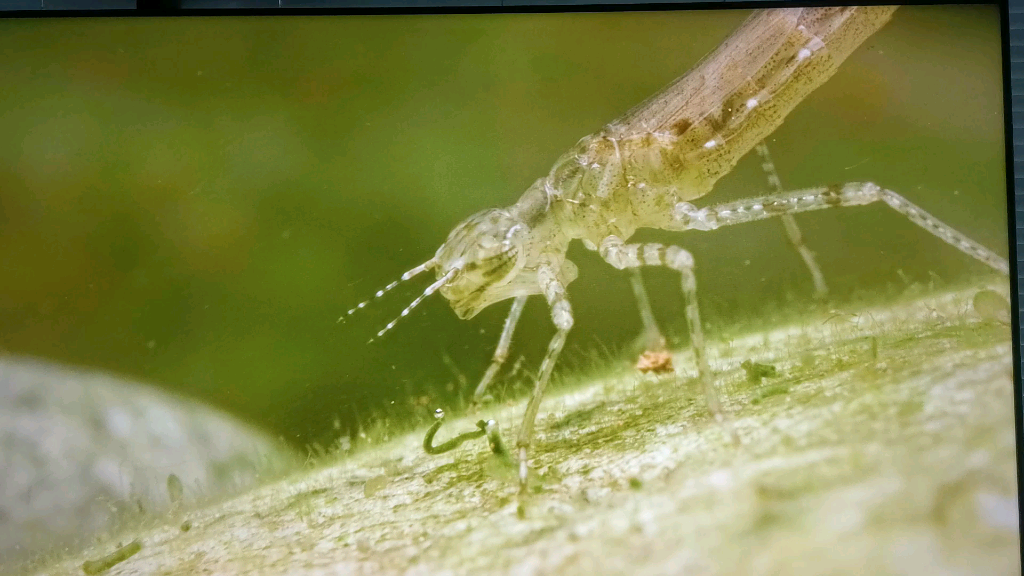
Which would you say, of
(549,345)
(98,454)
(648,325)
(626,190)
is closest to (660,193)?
(626,190)

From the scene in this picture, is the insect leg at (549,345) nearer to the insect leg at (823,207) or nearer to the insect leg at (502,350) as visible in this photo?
the insect leg at (502,350)

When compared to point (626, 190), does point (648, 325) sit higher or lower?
lower

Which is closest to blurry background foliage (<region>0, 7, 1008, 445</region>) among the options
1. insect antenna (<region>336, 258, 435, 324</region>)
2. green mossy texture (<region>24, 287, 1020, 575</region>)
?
insect antenna (<region>336, 258, 435, 324</region>)

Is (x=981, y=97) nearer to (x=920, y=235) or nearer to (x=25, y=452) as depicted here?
(x=920, y=235)

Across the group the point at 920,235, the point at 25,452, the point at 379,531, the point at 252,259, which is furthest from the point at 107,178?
the point at 920,235

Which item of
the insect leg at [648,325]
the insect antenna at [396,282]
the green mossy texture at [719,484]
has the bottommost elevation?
the green mossy texture at [719,484]

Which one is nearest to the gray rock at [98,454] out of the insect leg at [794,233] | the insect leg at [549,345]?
the insect leg at [549,345]

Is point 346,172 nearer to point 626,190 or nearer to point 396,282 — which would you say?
point 396,282
